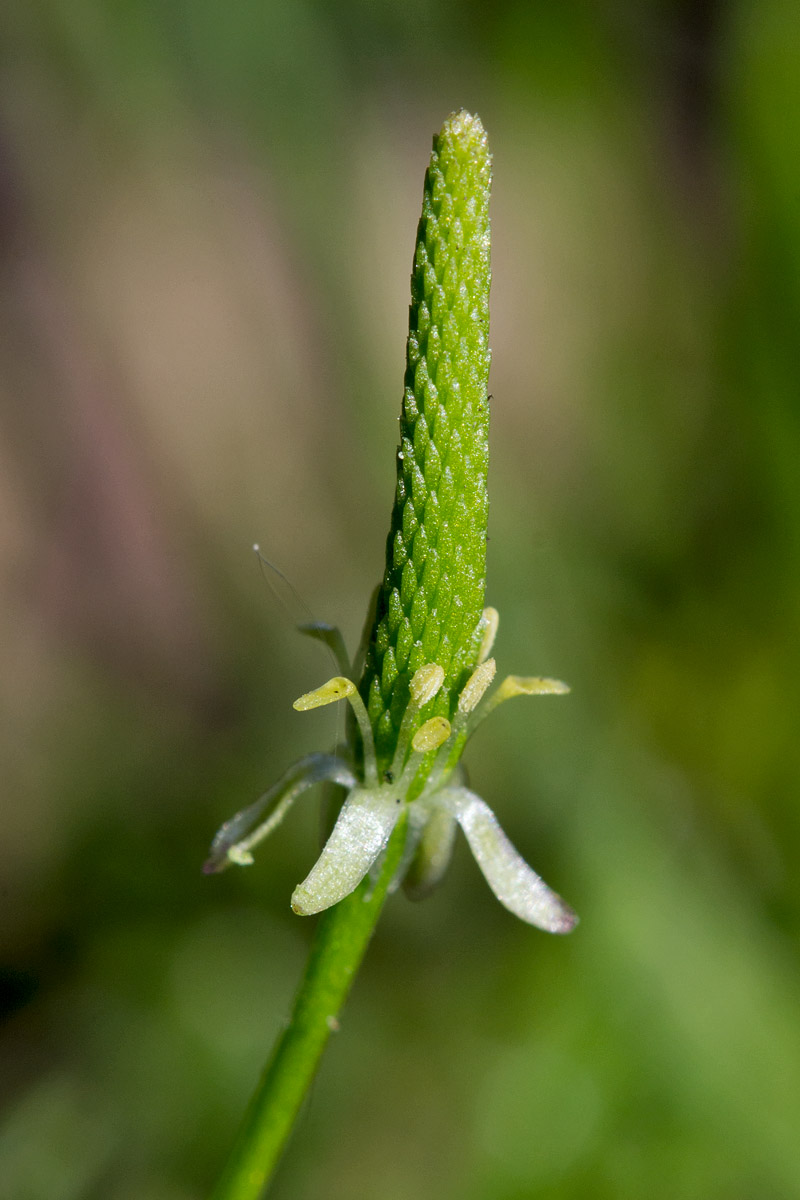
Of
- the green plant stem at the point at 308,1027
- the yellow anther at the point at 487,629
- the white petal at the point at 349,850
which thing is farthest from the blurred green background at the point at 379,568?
the yellow anther at the point at 487,629

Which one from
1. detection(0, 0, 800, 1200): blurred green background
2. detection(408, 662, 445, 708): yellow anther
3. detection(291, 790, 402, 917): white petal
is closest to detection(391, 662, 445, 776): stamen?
detection(408, 662, 445, 708): yellow anther

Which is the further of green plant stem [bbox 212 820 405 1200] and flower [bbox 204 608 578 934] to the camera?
green plant stem [bbox 212 820 405 1200]

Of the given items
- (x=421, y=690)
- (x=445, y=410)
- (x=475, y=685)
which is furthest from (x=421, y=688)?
(x=445, y=410)

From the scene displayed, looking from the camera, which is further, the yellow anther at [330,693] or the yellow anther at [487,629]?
the yellow anther at [487,629]

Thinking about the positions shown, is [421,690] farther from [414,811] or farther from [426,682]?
[414,811]

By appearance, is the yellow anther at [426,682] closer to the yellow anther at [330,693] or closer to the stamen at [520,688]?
the yellow anther at [330,693]

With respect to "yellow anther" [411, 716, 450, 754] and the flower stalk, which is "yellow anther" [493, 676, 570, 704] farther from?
"yellow anther" [411, 716, 450, 754]

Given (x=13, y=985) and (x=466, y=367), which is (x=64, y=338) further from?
(x=466, y=367)
